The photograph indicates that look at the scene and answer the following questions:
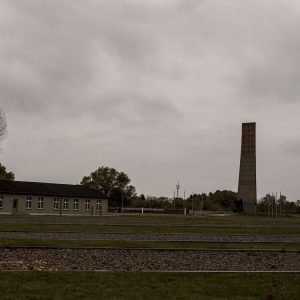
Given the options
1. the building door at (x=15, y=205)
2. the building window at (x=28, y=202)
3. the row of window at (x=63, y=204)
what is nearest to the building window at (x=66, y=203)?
the row of window at (x=63, y=204)

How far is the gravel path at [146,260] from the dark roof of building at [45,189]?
55.6 metres

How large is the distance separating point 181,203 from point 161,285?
416ft

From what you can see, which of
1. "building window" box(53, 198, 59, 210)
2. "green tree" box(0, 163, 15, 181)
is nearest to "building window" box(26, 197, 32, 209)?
"building window" box(53, 198, 59, 210)

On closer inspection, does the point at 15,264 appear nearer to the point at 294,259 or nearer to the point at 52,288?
the point at 52,288

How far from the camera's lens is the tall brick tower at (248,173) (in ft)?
314

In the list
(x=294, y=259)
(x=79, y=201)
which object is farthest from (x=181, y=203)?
(x=294, y=259)

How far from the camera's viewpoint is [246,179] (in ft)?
316

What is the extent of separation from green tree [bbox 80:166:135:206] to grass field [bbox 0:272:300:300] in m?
99.2

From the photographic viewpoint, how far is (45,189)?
74625 mm

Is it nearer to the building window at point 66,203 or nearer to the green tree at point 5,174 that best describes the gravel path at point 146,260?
the building window at point 66,203

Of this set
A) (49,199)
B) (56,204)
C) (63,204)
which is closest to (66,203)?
(63,204)

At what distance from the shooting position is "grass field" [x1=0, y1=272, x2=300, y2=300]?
9.15 meters

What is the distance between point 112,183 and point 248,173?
30380mm

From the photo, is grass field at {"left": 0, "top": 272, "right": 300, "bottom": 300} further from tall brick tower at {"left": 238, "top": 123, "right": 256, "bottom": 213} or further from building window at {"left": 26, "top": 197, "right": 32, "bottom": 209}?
tall brick tower at {"left": 238, "top": 123, "right": 256, "bottom": 213}
